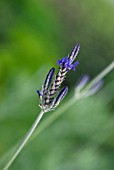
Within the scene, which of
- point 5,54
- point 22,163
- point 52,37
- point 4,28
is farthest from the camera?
point 52,37

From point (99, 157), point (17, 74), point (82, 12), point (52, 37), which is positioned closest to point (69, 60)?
point (17, 74)

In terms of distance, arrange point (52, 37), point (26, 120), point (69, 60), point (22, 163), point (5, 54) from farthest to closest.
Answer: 1. point (52, 37)
2. point (5, 54)
3. point (26, 120)
4. point (22, 163)
5. point (69, 60)

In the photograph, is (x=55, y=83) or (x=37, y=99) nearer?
(x=55, y=83)

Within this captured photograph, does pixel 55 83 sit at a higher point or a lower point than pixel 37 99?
lower

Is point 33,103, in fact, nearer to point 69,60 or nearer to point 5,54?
point 5,54

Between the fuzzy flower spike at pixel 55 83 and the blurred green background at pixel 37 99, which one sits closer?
the fuzzy flower spike at pixel 55 83

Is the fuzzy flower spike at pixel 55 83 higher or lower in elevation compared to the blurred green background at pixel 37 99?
lower

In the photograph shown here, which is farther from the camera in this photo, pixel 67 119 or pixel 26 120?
pixel 67 119

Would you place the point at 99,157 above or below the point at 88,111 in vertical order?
below

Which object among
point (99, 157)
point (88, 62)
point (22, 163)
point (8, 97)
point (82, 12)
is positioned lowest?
point (99, 157)
